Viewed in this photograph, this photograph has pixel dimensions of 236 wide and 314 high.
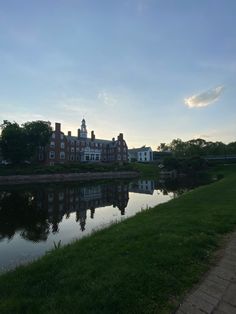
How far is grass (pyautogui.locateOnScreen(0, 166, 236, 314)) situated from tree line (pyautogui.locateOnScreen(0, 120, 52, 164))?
56569 millimetres

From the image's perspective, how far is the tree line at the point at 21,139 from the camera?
61.0 m

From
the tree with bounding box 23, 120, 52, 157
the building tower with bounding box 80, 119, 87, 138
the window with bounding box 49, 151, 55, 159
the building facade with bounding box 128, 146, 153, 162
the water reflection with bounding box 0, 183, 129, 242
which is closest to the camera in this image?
the water reflection with bounding box 0, 183, 129, 242

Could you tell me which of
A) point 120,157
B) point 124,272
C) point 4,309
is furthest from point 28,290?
point 120,157

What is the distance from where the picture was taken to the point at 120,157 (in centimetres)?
10006

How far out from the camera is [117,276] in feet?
19.7

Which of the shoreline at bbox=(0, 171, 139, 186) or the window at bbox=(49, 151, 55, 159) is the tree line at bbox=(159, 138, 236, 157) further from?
the window at bbox=(49, 151, 55, 159)

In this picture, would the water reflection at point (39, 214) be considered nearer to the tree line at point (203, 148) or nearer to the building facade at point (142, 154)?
the tree line at point (203, 148)

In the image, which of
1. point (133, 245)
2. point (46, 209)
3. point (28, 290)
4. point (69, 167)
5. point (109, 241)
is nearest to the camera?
point (28, 290)

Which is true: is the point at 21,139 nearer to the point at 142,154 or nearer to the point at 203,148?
the point at 142,154

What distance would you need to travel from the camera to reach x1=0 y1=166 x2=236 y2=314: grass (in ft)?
16.5

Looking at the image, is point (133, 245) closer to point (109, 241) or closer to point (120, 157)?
point (109, 241)

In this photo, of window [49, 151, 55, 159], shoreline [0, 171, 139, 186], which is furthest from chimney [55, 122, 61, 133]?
shoreline [0, 171, 139, 186]

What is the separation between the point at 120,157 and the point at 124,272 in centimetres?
9391

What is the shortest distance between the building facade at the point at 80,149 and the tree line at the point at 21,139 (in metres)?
9.64
